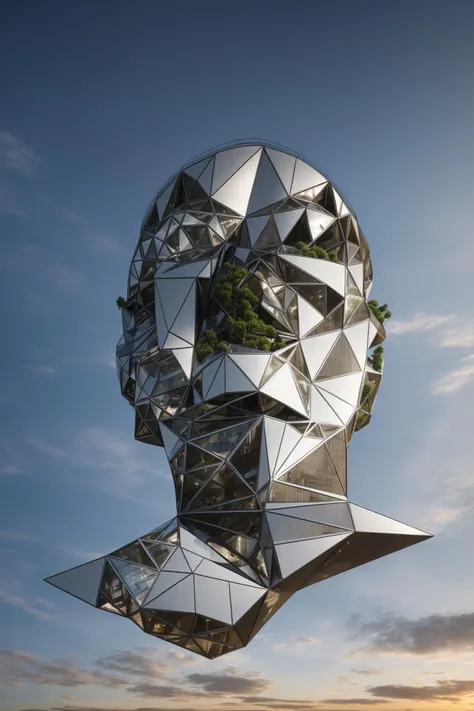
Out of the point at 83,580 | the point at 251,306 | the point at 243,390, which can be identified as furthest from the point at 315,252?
the point at 83,580

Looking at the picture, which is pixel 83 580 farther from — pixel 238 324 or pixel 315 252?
pixel 315 252

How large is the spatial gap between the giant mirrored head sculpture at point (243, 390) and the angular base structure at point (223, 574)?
0.21ft

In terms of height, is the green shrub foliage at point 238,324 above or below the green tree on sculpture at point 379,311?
below

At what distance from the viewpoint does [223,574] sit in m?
25.5

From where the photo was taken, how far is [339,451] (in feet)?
96.6

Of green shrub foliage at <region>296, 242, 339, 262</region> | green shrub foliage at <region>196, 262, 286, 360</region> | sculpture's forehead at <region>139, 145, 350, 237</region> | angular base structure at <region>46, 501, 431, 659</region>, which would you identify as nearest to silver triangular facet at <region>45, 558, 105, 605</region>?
angular base structure at <region>46, 501, 431, 659</region>

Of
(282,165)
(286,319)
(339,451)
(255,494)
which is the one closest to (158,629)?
(255,494)

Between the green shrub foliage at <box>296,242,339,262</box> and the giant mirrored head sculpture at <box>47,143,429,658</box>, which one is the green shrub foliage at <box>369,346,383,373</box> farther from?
the green shrub foliage at <box>296,242,339,262</box>

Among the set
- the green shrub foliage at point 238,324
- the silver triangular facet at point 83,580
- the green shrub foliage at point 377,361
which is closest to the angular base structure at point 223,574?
the silver triangular facet at point 83,580

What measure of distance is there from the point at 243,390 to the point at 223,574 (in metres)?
7.54

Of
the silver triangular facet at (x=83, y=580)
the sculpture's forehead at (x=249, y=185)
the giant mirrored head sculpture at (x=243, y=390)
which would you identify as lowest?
the silver triangular facet at (x=83, y=580)

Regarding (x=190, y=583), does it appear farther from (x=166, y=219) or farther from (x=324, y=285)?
(x=166, y=219)

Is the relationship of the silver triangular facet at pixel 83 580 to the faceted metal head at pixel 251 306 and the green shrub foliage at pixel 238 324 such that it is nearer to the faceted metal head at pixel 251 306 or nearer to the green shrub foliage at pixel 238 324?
the faceted metal head at pixel 251 306

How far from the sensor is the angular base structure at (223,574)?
24703 millimetres
